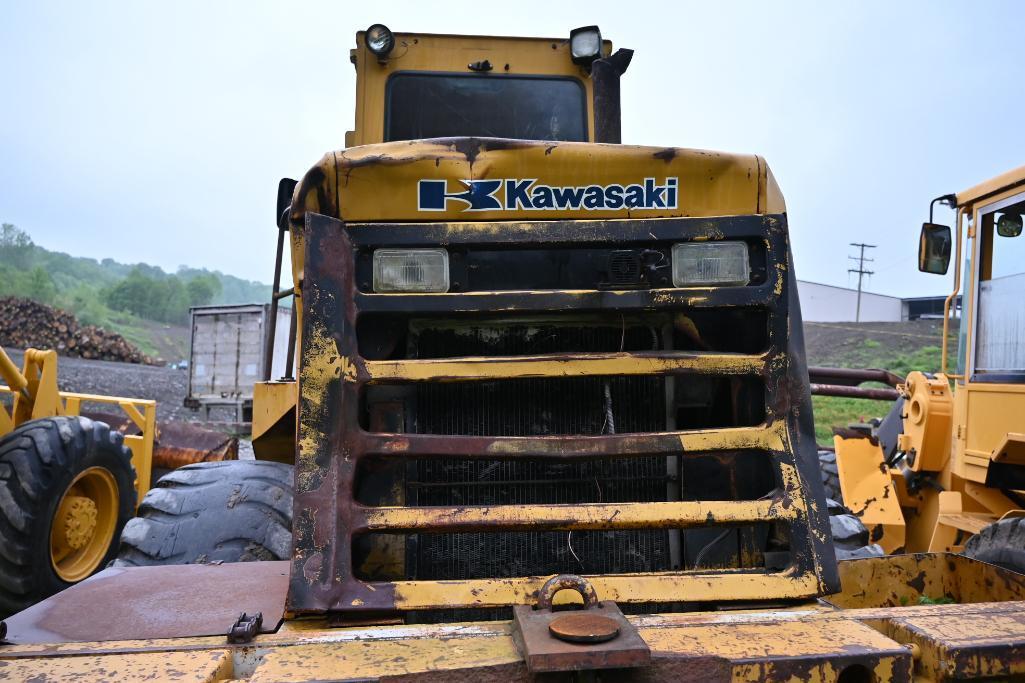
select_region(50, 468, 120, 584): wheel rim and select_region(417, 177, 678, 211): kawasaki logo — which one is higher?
select_region(417, 177, 678, 211): kawasaki logo

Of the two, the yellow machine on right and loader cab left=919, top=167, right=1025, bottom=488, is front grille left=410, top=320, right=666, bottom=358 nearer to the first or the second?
the yellow machine on right

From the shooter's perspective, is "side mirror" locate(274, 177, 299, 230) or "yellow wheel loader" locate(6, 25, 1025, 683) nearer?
"yellow wheel loader" locate(6, 25, 1025, 683)

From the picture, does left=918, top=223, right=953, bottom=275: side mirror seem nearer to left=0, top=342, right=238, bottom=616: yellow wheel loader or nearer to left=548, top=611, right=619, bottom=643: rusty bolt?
left=548, top=611, right=619, bottom=643: rusty bolt

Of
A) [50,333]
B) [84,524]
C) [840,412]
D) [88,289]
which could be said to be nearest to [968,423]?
[84,524]

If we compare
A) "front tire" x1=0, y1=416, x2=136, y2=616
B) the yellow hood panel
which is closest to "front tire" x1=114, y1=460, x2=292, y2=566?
the yellow hood panel

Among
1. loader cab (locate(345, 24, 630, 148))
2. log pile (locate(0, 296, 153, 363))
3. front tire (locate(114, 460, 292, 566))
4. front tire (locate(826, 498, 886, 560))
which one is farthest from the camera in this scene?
log pile (locate(0, 296, 153, 363))

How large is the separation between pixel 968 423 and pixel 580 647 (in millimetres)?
4253

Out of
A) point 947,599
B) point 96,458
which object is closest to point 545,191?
point 947,599

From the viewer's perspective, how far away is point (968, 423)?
4.98 m

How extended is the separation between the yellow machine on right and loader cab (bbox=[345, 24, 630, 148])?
2268mm

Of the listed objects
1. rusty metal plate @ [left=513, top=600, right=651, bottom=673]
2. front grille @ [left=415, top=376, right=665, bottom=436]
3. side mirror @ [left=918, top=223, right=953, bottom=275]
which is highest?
side mirror @ [left=918, top=223, right=953, bottom=275]

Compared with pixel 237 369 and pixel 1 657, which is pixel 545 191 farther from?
pixel 237 369

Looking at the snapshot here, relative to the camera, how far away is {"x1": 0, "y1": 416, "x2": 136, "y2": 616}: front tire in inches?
184

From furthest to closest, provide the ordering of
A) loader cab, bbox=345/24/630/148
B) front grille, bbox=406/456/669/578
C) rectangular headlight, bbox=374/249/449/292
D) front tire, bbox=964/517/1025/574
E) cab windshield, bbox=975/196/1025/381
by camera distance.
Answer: cab windshield, bbox=975/196/1025/381 → loader cab, bbox=345/24/630/148 → front tire, bbox=964/517/1025/574 → front grille, bbox=406/456/669/578 → rectangular headlight, bbox=374/249/449/292
